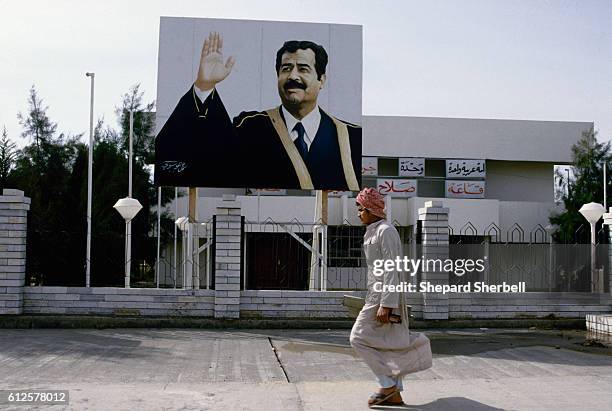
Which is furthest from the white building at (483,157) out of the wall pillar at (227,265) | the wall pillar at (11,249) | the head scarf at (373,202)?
the head scarf at (373,202)

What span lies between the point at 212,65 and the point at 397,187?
16272 mm

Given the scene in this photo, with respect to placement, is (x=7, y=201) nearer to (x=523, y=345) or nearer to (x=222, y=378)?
(x=222, y=378)

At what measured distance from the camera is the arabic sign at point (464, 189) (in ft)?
96.9

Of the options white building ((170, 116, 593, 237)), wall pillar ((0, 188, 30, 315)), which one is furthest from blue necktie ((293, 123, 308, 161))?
white building ((170, 116, 593, 237))

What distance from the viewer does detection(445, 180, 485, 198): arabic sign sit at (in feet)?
96.9

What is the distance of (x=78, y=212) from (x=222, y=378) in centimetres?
1829

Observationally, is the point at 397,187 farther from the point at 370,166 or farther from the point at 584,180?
the point at 584,180

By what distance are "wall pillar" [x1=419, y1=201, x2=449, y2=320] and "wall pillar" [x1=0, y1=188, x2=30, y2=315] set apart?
6.64 metres

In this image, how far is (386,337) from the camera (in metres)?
5.84

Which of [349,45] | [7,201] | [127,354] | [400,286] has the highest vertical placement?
[349,45]

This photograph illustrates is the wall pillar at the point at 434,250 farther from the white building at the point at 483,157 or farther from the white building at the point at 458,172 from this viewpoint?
the white building at the point at 483,157

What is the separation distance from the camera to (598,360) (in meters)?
8.16

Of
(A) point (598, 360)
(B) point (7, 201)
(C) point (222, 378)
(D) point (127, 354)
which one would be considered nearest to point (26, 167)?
(B) point (7, 201)

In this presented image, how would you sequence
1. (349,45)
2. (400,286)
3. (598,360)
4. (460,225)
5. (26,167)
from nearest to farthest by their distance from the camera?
(400,286)
(598,360)
(349,45)
(26,167)
(460,225)
